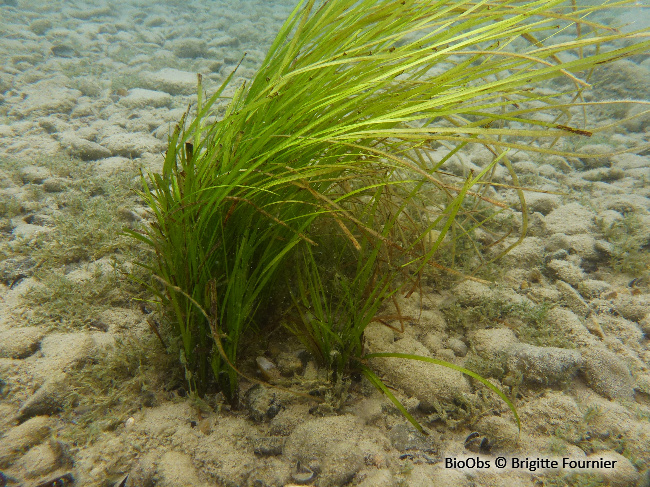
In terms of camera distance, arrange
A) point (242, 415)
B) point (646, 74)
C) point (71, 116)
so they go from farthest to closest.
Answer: point (646, 74) < point (71, 116) < point (242, 415)

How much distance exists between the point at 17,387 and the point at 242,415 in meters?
0.99

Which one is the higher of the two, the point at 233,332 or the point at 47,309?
the point at 233,332

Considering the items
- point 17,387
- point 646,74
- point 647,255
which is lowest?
point 17,387

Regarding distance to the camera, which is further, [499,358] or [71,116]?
[71,116]

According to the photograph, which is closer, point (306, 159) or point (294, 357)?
point (306, 159)

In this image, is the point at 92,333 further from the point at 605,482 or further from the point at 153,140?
the point at 153,140

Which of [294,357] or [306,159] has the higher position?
[306,159]

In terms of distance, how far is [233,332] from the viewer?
4.50 feet

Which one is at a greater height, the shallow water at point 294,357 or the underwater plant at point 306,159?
the underwater plant at point 306,159

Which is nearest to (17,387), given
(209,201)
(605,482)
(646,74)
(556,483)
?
(209,201)

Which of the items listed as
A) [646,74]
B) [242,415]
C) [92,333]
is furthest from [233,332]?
[646,74]

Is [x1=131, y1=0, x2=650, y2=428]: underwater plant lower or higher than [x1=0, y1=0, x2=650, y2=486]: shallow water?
higher

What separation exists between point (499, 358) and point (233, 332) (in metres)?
1.37

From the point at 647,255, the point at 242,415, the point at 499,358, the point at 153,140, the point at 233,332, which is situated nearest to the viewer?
the point at 233,332
